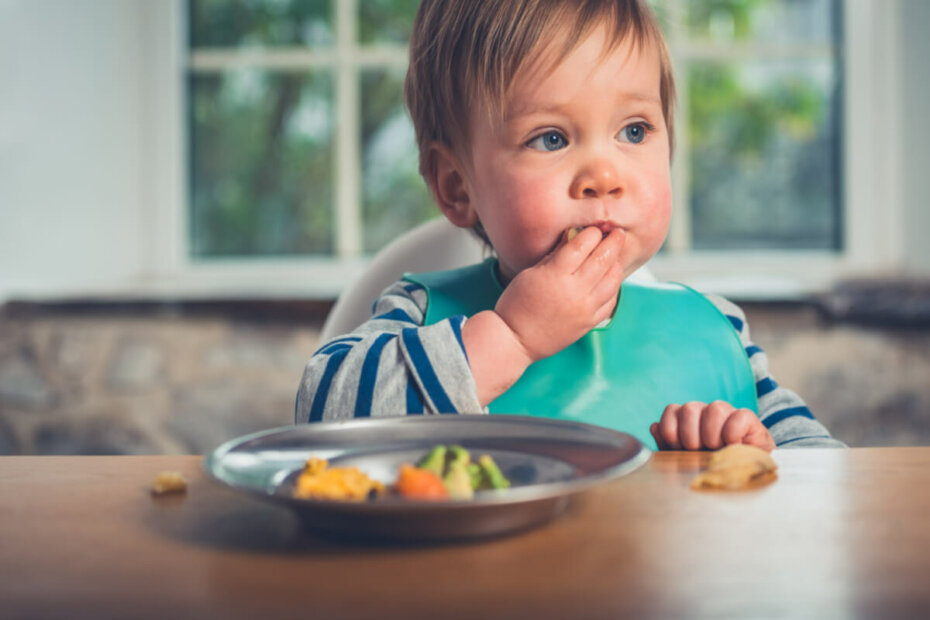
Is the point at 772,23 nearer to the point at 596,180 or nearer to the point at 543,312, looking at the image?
the point at 596,180

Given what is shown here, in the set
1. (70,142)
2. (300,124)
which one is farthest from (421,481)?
(300,124)

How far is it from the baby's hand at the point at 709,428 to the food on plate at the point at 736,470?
169 mm

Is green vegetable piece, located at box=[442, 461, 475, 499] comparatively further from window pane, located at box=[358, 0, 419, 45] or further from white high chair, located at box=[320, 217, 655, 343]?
window pane, located at box=[358, 0, 419, 45]

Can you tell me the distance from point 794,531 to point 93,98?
2.48 meters

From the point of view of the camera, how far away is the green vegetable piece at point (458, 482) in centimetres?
48

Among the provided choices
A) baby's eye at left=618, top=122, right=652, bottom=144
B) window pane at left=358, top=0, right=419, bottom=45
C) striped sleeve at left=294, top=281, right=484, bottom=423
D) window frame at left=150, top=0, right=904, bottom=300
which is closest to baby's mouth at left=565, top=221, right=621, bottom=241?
baby's eye at left=618, top=122, right=652, bottom=144

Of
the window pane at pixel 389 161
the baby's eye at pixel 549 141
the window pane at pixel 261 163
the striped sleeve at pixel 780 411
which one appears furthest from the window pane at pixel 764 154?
the baby's eye at pixel 549 141

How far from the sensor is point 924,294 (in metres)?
2.16

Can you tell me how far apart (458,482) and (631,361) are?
683mm

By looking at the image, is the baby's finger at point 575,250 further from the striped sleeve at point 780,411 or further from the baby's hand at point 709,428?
the striped sleeve at point 780,411

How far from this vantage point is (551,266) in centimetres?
96

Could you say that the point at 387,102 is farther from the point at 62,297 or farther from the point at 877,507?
the point at 877,507

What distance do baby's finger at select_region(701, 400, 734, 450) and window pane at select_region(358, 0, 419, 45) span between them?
211 centimetres

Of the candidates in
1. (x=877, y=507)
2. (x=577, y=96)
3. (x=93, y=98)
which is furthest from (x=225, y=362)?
(x=877, y=507)
